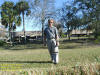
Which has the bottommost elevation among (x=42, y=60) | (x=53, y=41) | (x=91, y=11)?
(x=42, y=60)

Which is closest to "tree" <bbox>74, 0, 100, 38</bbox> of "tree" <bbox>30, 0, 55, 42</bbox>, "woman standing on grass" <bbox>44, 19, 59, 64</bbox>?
"tree" <bbox>30, 0, 55, 42</bbox>

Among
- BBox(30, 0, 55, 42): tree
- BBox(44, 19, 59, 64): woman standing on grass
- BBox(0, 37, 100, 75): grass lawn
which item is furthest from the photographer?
BBox(30, 0, 55, 42): tree

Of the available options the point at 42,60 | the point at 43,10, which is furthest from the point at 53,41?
the point at 43,10

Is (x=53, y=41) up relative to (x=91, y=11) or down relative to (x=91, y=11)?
down

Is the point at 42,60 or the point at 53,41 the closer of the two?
the point at 53,41

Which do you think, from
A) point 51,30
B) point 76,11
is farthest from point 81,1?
point 51,30

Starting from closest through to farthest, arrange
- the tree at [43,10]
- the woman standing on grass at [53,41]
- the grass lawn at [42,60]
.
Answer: the grass lawn at [42,60] → the woman standing on grass at [53,41] → the tree at [43,10]

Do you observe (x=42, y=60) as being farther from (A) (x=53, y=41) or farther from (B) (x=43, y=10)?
(B) (x=43, y=10)

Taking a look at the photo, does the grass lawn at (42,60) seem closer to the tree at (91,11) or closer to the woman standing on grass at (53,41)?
the woman standing on grass at (53,41)

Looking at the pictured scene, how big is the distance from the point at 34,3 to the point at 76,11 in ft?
24.6

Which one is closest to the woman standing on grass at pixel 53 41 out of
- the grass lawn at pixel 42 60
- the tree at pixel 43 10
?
the grass lawn at pixel 42 60

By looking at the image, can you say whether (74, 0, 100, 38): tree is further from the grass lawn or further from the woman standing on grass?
the woman standing on grass

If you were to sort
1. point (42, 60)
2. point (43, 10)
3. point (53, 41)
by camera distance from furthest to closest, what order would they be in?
point (43, 10)
point (42, 60)
point (53, 41)

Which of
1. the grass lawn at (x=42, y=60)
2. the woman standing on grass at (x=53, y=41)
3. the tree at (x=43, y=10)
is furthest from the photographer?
the tree at (x=43, y=10)
